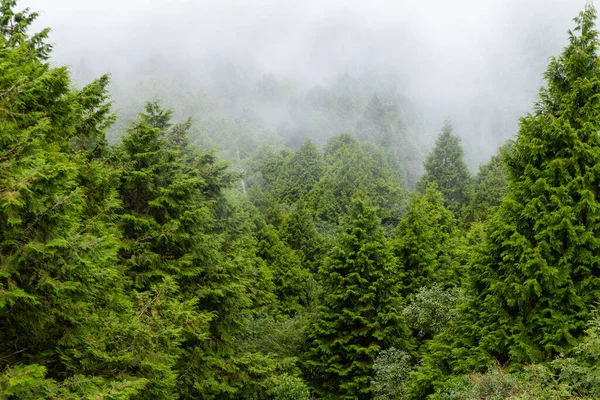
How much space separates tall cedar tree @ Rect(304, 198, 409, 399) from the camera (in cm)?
1677

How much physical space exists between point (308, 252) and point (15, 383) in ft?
114

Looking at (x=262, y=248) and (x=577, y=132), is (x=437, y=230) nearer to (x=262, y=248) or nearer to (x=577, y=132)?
(x=262, y=248)

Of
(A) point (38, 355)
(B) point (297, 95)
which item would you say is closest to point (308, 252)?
(A) point (38, 355)

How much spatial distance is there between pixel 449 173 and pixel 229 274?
44.9 metres

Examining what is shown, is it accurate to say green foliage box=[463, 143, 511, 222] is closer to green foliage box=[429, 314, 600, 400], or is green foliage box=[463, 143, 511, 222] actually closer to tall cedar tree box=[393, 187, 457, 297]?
tall cedar tree box=[393, 187, 457, 297]

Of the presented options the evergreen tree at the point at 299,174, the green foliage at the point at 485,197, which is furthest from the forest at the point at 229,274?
the evergreen tree at the point at 299,174

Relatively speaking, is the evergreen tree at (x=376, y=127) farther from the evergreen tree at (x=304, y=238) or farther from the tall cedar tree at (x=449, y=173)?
the evergreen tree at (x=304, y=238)

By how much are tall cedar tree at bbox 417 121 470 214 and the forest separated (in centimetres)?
2548

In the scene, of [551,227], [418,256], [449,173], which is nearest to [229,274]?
[551,227]

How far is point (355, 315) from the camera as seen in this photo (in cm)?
1695

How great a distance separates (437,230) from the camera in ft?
93.7

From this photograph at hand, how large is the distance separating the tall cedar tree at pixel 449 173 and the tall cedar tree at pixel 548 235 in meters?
39.0

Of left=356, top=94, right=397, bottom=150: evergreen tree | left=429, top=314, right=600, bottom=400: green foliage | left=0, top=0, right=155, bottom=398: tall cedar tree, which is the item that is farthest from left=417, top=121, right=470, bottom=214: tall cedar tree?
left=0, top=0, right=155, bottom=398: tall cedar tree

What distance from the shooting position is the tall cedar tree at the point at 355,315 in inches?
660
